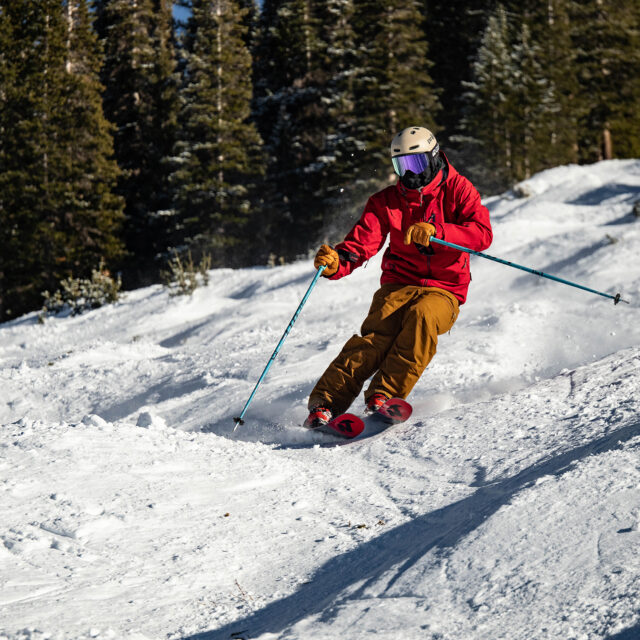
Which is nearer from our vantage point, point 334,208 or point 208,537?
point 208,537

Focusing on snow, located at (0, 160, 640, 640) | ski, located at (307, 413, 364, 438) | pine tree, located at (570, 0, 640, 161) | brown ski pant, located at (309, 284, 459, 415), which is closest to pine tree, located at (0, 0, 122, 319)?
pine tree, located at (570, 0, 640, 161)

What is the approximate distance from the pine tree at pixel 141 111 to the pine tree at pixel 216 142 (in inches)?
108

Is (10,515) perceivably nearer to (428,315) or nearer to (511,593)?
(511,593)

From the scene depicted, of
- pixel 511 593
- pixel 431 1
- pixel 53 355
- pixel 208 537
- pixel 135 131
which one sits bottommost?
pixel 53 355

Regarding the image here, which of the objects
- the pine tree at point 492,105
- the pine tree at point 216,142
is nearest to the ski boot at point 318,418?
the pine tree at point 216,142

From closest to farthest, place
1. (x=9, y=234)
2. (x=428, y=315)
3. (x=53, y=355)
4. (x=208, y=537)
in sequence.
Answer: (x=208, y=537)
(x=428, y=315)
(x=53, y=355)
(x=9, y=234)

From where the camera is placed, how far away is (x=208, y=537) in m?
2.84

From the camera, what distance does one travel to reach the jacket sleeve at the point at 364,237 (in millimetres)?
4969

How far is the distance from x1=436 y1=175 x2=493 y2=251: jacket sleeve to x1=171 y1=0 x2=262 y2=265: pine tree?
19917mm

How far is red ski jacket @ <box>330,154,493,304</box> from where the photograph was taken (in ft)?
15.4

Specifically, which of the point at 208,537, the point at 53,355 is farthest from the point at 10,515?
the point at 53,355

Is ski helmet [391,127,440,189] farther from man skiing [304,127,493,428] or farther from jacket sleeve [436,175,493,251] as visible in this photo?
jacket sleeve [436,175,493,251]

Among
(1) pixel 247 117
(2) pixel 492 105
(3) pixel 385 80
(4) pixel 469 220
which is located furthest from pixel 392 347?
(1) pixel 247 117

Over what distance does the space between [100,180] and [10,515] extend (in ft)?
75.1
